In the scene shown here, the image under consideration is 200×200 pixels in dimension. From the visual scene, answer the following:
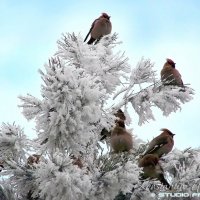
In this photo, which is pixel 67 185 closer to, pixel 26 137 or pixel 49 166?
pixel 49 166

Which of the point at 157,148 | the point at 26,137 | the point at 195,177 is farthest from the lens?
the point at 157,148

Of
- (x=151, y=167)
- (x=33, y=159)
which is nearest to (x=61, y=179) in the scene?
(x=33, y=159)

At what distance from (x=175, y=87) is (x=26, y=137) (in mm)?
2226

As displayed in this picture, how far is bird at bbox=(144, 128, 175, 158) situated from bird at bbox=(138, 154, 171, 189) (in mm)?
394

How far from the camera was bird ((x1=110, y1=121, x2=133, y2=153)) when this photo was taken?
17.8ft

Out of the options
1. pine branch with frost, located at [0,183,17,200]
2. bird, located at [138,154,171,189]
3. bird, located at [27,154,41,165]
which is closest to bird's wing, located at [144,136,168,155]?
bird, located at [138,154,171,189]

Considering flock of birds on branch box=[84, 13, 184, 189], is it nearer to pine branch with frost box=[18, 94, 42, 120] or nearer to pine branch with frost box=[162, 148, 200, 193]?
pine branch with frost box=[162, 148, 200, 193]

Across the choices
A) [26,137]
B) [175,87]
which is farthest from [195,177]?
[26,137]

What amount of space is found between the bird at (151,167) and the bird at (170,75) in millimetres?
1208

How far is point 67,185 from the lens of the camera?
146 inches

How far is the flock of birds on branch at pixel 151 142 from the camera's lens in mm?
5074

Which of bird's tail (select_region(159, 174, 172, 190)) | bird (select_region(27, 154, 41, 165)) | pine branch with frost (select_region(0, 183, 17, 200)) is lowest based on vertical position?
bird's tail (select_region(159, 174, 172, 190))

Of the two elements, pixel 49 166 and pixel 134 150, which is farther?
pixel 134 150

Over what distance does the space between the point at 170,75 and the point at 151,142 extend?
93cm
